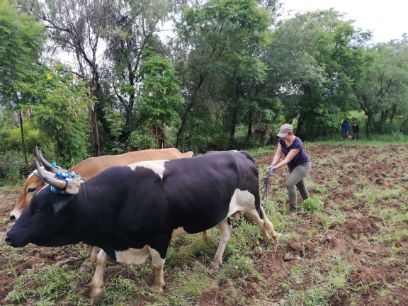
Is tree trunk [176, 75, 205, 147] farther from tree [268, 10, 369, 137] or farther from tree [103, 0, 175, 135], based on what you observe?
tree [268, 10, 369, 137]

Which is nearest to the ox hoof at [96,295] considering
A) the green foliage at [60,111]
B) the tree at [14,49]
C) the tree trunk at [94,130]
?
the green foliage at [60,111]

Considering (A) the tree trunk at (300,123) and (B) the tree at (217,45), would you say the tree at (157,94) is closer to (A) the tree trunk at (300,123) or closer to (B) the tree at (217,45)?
(B) the tree at (217,45)

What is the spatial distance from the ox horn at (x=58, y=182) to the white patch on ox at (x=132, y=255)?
83cm

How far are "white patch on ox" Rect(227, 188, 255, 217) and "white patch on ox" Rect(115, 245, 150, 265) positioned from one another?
1162 millimetres

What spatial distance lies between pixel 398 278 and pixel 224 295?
189 centimetres

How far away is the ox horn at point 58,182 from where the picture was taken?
3260 millimetres

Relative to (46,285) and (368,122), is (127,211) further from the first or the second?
(368,122)

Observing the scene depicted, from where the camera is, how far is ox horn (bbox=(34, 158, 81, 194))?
10.7 feet

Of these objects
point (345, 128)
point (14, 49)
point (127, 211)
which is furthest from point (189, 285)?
point (345, 128)

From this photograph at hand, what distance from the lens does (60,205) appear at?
340cm

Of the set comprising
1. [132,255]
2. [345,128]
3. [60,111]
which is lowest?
[345,128]

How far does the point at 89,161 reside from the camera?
5.14 metres

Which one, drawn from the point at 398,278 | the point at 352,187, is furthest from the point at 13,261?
the point at 352,187

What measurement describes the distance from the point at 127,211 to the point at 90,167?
1.73 metres
